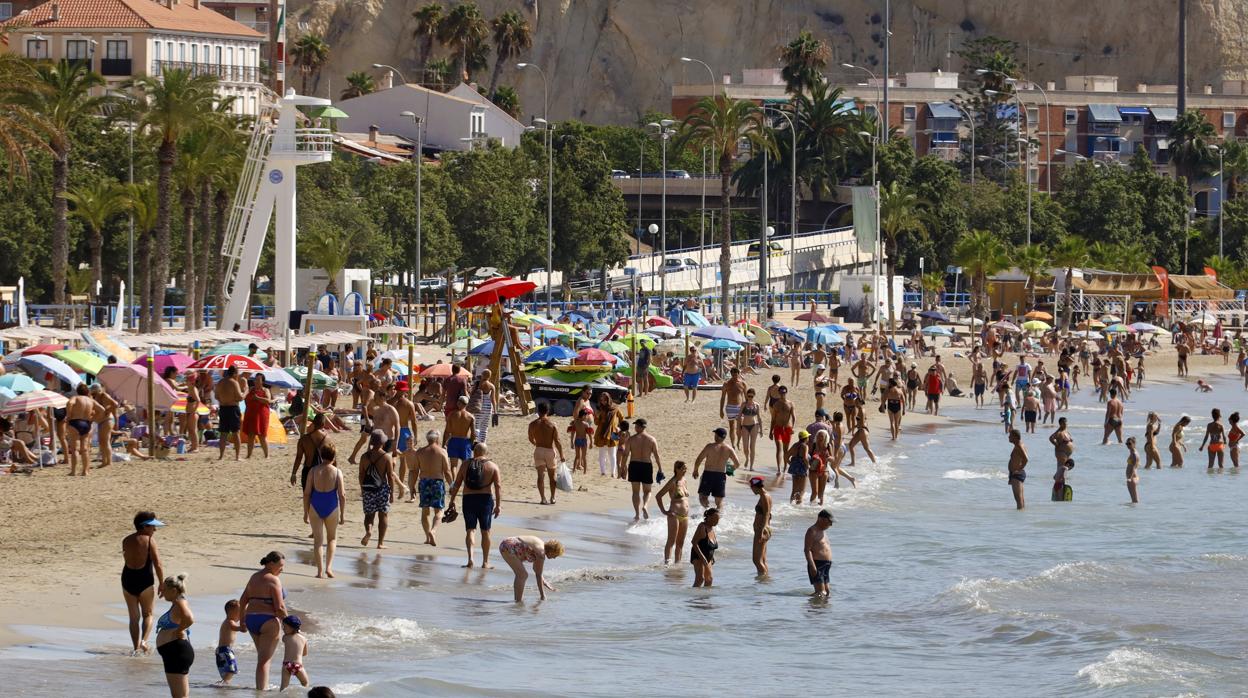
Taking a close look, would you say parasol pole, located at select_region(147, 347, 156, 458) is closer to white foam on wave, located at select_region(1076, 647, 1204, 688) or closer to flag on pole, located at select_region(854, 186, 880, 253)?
white foam on wave, located at select_region(1076, 647, 1204, 688)

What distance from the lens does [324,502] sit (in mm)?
14844

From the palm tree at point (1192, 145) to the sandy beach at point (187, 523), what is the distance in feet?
277

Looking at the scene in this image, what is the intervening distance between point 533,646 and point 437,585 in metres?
1.88

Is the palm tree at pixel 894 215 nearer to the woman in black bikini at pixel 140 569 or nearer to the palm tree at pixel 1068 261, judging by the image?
the palm tree at pixel 1068 261

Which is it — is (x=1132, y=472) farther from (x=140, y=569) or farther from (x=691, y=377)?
(x=140, y=569)

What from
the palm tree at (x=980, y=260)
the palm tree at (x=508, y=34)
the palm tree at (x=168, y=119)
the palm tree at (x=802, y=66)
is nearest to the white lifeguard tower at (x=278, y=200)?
the palm tree at (x=168, y=119)

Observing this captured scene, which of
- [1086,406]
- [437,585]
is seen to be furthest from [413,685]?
[1086,406]

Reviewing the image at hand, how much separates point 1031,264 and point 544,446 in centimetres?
5258

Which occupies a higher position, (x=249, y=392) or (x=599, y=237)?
(x=599, y=237)

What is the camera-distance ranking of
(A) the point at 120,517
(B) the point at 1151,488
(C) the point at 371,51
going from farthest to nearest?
1. (C) the point at 371,51
2. (B) the point at 1151,488
3. (A) the point at 120,517

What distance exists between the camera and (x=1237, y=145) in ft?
344

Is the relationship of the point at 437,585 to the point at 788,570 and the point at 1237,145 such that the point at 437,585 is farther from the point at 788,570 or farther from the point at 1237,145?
the point at 1237,145

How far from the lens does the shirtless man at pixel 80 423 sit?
19953mm

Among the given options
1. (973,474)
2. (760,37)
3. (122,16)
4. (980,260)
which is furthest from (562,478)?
(760,37)
